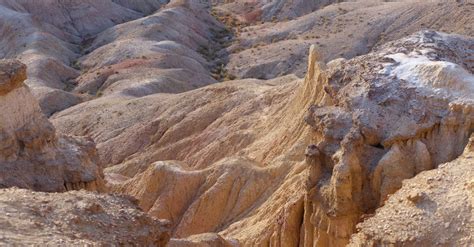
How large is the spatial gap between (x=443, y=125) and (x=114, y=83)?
34.9m

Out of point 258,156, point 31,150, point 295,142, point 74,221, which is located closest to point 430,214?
point 74,221

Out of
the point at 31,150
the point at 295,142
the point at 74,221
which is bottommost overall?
the point at 295,142

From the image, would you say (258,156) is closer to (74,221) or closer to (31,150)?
(31,150)

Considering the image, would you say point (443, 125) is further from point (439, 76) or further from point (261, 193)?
point (261, 193)

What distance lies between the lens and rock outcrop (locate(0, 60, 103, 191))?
15.9 meters

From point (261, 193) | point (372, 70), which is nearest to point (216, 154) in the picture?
point (261, 193)

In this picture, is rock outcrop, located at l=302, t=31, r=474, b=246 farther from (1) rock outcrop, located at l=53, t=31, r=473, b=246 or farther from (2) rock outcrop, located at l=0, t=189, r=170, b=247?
(2) rock outcrop, located at l=0, t=189, r=170, b=247

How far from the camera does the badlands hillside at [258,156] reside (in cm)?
1187

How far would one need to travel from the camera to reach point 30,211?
35.5 feet

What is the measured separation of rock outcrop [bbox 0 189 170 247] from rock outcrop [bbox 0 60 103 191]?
396cm

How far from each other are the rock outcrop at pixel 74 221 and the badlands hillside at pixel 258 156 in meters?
0.03

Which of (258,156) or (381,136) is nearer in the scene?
(381,136)

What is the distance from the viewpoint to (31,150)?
16.6m

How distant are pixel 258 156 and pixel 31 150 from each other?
411 inches
